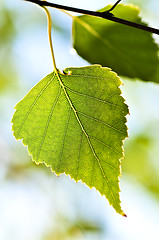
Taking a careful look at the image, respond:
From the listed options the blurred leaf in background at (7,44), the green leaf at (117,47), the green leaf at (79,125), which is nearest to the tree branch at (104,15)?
the green leaf at (79,125)

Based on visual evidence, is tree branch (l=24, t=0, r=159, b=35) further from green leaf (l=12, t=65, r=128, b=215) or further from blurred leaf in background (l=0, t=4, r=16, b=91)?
blurred leaf in background (l=0, t=4, r=16, b=91)

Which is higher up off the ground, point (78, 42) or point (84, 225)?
point (78, 42)

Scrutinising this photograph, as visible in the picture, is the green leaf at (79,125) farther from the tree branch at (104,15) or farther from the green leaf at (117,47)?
the green leaf at (117,47)

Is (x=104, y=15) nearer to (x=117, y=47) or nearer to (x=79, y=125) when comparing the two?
(x=79, y=125)

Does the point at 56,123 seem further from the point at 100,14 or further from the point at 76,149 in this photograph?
the point at 100,14

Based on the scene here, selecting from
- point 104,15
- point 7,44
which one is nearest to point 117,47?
point 104,15

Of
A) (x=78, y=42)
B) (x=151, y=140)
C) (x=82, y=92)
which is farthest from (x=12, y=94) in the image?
(x=82, y=92)

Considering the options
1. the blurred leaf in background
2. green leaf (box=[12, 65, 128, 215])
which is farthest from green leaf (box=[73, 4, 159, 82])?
the blurred leaf in background
